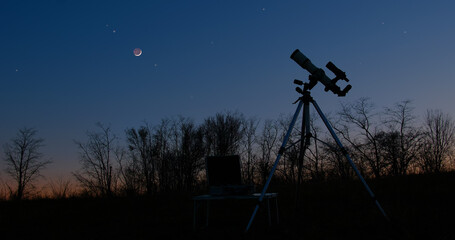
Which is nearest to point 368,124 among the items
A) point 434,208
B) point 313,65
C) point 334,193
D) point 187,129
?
point 187,129

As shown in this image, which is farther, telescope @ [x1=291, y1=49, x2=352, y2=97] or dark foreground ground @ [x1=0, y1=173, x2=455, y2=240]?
telescope @ [x1=291, y1=49, x2=352, y2=97]

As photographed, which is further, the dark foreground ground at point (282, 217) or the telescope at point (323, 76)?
the telescope at point (323, 76)

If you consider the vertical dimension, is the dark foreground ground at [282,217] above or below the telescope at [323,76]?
below

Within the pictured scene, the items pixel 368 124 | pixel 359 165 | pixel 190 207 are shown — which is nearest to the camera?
pixel 190 207

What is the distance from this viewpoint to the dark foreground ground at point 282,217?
180 inches

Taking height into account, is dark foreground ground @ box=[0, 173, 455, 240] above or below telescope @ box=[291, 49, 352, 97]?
below

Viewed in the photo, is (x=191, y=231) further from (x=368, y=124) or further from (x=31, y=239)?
(x=368, y=124)

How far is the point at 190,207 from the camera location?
8.54m

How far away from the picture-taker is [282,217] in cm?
621

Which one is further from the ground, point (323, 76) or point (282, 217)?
point (323, 76)

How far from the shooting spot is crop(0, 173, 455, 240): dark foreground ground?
15.0 feet

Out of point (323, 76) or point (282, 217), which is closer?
point (323, 76)

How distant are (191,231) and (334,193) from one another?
17.8 feet

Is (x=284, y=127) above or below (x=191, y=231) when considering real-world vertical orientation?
above
